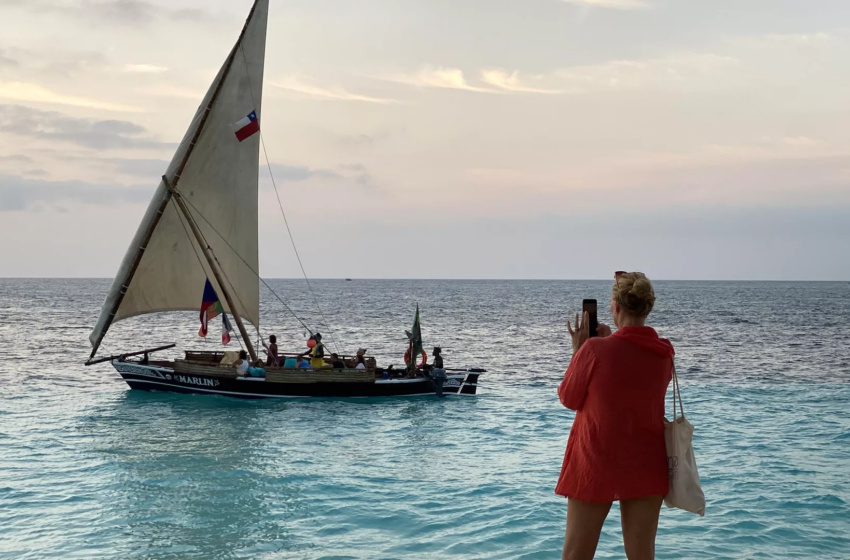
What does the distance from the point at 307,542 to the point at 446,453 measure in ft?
22.3

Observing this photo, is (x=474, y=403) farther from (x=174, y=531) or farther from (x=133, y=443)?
(x=174, y=531)

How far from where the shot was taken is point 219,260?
2708cm

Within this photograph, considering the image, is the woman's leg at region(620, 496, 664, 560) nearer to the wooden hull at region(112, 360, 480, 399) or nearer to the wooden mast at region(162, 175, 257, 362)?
the wooden hull at region(112, 360, 480, 399)

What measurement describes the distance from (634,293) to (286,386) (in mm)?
21757

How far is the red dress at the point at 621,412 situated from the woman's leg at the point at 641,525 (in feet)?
0.29

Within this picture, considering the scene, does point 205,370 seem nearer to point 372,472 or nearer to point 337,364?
point 337,364

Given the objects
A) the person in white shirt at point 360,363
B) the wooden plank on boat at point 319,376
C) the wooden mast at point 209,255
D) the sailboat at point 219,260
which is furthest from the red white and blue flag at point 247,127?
the person in white shirt at point 360,363

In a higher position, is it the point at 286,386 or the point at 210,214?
the point at 210,214


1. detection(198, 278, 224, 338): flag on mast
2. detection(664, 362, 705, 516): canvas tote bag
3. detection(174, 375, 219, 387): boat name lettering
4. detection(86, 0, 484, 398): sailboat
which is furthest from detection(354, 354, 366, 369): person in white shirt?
detection(664, 362, 705, 516): canvas tote bag

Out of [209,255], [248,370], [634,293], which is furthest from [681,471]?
[209,255]

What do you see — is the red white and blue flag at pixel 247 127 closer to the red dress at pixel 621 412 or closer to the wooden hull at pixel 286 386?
the wooden hull at pixel 286 386

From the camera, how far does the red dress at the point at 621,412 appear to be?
4.53 m

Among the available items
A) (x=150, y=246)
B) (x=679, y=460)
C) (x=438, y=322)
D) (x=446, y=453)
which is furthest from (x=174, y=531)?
(x=438, y=322)

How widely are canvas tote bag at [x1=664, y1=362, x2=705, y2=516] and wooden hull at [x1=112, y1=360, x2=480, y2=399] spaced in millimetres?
20889
